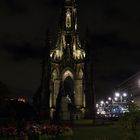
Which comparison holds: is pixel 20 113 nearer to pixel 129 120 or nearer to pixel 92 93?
pixel 129 120

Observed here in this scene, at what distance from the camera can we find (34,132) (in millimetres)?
21656

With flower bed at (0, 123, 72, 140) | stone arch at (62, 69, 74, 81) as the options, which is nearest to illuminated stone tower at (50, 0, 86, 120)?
stone arch at (62, 69, 74, 81)

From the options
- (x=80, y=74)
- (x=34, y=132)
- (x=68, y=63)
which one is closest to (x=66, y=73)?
(x=68, y=63)

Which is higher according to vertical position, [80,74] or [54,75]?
[80,74]

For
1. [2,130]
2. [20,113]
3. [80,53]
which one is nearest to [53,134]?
[2,130]

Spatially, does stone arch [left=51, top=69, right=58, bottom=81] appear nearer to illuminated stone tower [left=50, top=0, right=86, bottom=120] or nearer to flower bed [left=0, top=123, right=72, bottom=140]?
illuminated stone tower [left=50, top=0, right=86, bottom=120]

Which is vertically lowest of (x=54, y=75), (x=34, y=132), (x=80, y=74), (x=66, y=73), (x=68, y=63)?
(x=34, y=132)

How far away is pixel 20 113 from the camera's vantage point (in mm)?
20297

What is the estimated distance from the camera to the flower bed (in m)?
21.4

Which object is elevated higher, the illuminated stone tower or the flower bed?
the illuminated stone tower

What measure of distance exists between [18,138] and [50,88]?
81.3 m

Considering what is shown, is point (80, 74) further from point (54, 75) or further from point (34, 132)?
point (34, 132)

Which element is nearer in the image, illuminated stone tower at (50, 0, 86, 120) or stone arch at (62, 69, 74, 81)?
illuminated stone tower at (50, 0, 86, 120)

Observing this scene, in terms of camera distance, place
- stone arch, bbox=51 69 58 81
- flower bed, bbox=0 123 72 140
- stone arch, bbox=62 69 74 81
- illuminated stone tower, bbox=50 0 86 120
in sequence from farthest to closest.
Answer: stone arch, bbox=51 69 58 81 < stone arch, bbox=62 69 74 81 < illuminated stone tower, bbox=50 0 86 120 < flower bed, bbox=0 123 72 140
